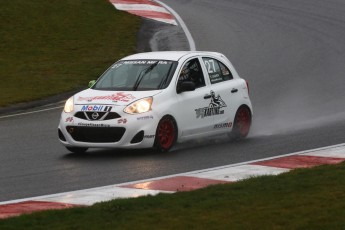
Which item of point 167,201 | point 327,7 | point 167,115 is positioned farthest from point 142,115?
point 327,7

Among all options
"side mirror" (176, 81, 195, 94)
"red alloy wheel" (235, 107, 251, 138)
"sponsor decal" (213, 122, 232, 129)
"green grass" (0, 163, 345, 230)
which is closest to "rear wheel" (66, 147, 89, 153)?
"side mirror" (176, 81, 195, 94)

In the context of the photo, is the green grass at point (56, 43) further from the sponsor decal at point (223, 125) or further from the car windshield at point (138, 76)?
the sponsor decal at point (223, 125)

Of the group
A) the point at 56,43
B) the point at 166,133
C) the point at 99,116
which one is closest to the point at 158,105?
the point at 166,133

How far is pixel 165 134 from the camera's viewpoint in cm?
1526

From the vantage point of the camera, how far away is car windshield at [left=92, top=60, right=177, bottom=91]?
51.5 ft

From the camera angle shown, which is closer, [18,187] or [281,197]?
[281,197]

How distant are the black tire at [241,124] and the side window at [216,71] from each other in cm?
56

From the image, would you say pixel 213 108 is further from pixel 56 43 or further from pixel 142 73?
pixel 56 43

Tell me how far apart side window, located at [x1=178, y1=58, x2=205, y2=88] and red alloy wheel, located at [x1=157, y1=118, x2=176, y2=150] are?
1.04 m

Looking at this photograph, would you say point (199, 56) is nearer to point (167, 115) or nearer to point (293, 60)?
point (167, 115)

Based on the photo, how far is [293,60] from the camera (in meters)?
26.1

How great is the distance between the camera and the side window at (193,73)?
16.2 metres

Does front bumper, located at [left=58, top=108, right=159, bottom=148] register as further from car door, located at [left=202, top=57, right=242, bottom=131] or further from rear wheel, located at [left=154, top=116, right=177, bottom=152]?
car door, located at [left=202, top=57, right=242, bottom=131]

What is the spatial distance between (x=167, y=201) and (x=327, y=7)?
931 inches
